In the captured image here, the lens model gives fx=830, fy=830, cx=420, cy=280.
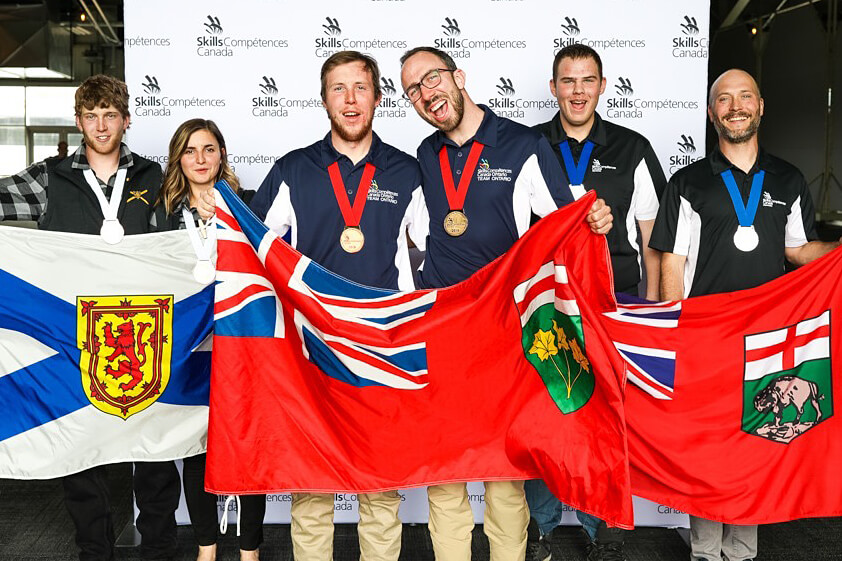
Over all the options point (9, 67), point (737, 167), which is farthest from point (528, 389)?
point (9, 67)

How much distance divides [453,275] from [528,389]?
0.54 metres

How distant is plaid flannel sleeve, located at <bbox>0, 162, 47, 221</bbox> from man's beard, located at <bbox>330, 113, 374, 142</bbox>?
4.03 ft

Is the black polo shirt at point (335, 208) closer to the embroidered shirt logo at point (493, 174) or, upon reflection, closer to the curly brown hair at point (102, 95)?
the embroidered shirt logo at point (493, 174)

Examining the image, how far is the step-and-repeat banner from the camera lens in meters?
3.92

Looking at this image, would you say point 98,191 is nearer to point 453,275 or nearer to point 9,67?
point 453,275

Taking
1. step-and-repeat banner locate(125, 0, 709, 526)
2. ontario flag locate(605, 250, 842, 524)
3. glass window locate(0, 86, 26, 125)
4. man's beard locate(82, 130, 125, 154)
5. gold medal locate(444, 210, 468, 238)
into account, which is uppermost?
glass window locate(0, 86, 26, 125)

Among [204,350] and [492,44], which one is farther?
[492,44]

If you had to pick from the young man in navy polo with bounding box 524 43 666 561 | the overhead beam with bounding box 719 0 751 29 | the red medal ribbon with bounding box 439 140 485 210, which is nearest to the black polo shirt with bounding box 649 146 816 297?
the young man in navy polo with bounding box 524 43 666 561

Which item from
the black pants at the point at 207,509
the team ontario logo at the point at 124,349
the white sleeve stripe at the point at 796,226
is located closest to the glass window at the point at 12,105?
the team ontario logo at the point at 124,349

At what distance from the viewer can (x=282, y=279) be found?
2713mm

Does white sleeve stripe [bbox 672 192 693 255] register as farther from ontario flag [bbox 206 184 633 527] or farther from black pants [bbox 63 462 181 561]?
black pants [bbox 63 462 181 561]

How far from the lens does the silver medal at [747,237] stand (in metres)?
3.09

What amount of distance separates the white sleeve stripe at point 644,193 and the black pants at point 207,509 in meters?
1.93

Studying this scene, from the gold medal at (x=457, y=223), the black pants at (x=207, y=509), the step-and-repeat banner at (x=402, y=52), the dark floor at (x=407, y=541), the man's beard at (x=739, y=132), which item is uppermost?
the step-and-repeat banner at (x=402, y=52)
